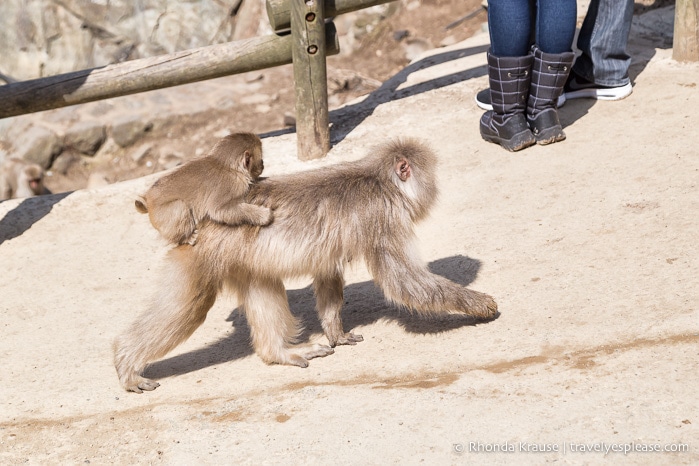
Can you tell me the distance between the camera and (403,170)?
4.31 m

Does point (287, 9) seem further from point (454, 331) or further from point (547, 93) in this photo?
point (454, 331)

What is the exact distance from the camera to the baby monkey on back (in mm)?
4078

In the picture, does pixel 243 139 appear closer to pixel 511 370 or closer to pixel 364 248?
pixel 364 248

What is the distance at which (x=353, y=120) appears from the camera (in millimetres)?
7387

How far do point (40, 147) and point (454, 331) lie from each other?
6.75m

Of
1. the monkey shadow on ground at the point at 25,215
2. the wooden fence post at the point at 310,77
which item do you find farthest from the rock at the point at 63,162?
the wooden fence post at the point at 310,77

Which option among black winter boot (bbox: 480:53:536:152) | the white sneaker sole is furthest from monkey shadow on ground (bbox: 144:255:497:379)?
the white sneaker sole

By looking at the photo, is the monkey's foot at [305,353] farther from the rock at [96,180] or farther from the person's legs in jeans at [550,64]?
the rock at [96,180]

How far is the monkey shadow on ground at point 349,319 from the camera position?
4.65 metres

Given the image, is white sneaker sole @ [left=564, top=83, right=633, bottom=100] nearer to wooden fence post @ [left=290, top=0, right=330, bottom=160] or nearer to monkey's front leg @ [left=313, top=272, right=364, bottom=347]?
wooden fence post @ [left=290, top=0, right=330, bottom=160]

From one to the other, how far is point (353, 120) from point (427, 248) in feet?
7.15

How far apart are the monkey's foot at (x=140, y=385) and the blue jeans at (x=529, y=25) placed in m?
3.45

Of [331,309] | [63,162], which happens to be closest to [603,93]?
[331,309]

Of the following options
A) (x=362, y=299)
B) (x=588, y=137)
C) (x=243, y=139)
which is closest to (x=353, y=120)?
(x=588, y=137)
